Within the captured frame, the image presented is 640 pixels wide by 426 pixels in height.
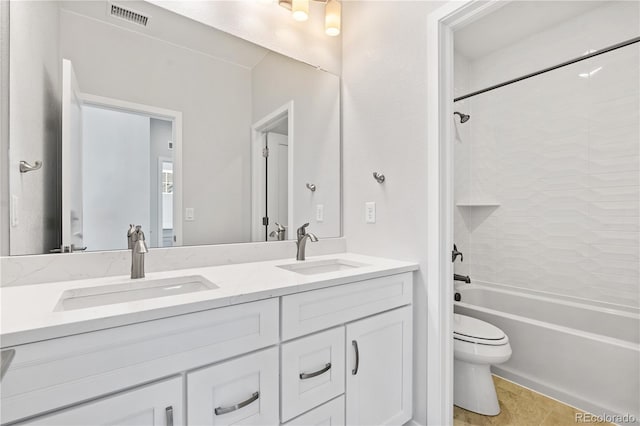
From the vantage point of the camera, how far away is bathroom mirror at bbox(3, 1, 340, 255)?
3.48 ft

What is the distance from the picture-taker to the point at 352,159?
1.85m

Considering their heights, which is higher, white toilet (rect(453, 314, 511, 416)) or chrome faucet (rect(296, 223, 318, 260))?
chrome faucet (rect(296, 223, 318, 260))

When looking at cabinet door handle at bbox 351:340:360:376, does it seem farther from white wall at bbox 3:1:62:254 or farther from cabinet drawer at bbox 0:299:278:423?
white wall at bbox 3:1:62:254

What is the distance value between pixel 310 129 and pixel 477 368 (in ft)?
5.60

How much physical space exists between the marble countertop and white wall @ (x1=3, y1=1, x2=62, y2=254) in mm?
210

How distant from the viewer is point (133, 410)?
2.39 feet

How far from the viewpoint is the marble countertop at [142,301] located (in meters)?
0.65

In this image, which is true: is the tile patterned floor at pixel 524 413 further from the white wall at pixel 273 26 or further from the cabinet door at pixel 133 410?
the white wall at pixel 273 26

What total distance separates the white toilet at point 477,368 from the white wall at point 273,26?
1.83 meters

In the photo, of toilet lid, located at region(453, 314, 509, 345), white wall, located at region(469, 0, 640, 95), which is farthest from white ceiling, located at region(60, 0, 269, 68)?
toilet lid, located at region(453, 314, 509, 345)

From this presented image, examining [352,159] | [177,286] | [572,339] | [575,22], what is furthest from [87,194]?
[575,22]

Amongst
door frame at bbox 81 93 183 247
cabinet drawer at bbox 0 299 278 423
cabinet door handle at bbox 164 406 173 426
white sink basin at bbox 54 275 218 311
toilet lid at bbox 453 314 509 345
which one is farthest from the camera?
toilet lid at bbox 453 314 509 345

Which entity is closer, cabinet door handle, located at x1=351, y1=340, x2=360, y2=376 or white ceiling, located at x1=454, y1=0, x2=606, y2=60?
cabinet door handle, located at x1=351, y1=340, x2=360, y2=376

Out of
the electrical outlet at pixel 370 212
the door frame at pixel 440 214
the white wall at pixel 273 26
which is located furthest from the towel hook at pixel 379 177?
the white wall at pixel 273 26
